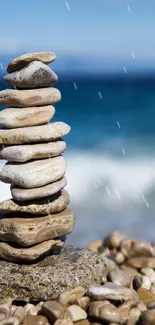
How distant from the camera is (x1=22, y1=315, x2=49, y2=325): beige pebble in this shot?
5.79 meters

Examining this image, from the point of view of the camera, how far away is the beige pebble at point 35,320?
5789 millimetres

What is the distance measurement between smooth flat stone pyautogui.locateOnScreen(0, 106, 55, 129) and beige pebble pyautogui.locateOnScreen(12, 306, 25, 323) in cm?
184

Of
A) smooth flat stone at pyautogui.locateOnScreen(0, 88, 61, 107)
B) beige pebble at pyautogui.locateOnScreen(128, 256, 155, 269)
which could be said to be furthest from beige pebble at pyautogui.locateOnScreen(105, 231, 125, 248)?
smooth flat stone at pyautogui.locateOnScreen(0, 88, 61, 107)

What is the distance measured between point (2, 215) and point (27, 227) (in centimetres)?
52

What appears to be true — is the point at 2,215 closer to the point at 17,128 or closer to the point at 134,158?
the point at 17,128

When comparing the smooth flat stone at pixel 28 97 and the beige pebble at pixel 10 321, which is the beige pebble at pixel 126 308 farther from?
the smooth flat stone at pixel 28 97

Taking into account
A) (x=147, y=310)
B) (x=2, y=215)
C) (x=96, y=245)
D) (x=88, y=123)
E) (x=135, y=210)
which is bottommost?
(x=88, y=123)

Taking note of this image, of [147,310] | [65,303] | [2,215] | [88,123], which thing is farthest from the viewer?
[88,123]

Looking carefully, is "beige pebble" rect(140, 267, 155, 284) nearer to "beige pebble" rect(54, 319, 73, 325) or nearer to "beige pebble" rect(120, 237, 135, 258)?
"beige pebble" rect(120, 237, 135, 258)

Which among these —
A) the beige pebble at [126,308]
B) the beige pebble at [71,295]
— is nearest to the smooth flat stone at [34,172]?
the beige pebble at [71,295]

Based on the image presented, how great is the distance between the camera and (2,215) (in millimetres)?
6715

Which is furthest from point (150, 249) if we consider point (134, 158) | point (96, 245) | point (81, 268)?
point (134, 158)

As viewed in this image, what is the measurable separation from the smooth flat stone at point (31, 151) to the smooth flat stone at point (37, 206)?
45 cm

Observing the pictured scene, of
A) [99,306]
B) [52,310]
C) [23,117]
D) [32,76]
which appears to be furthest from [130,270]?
[32,76]
